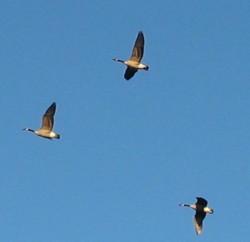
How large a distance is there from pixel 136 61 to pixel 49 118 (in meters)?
10.6

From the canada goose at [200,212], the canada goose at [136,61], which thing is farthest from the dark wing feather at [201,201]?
the canada goose at [136,61]

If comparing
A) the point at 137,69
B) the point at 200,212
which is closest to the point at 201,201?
the point at 200,212

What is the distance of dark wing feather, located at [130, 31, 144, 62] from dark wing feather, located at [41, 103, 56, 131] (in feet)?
32.1

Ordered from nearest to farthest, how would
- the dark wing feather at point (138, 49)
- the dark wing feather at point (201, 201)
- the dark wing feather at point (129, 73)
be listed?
→ the dark wing feather at point (201, 201) < the dark wing feather at point (138, 49) < the dark wing feather at point (129, 73)

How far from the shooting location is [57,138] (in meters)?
118

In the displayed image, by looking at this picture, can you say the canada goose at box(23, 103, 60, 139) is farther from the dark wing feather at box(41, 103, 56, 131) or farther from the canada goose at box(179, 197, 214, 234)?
the canada goose at box(179, 197, 214, 234)

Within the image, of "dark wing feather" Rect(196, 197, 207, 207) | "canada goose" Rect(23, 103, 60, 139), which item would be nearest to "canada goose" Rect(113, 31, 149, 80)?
"canada goose" Rect(23, 103, 60, 139)

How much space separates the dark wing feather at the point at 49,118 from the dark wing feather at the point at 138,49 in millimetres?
9785

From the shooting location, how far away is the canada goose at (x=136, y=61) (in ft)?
398

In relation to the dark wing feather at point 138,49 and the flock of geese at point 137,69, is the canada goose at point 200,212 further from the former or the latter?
the dark wing feather at point 138,49

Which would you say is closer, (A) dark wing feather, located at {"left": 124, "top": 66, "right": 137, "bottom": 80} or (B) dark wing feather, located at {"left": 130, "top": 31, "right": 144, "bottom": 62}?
(B) dark wing feather, located at {"left": 130, "top": 31, "right": 144, "bottom": 62}

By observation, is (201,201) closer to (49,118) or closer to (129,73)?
(129,73)

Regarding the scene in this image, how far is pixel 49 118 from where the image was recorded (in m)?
120

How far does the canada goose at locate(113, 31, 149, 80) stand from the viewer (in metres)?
121
